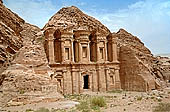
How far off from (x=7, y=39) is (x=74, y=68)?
1074 centimetres

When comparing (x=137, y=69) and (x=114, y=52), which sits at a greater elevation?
(x=114, y=52)

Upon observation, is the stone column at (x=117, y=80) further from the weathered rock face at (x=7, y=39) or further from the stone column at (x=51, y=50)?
the weathered rock face at (x=7, y=39)

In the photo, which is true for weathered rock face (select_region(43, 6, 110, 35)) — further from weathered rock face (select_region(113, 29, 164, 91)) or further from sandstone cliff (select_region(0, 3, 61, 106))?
sandstone cliff (select_region(0, 3, 61, 106))

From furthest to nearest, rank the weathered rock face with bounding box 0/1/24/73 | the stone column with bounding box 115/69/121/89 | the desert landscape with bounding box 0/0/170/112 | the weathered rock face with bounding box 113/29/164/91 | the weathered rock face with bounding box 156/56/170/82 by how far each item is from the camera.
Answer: the weathered rock face with bounding box 156/56/170/82, the stone column with bounding box 115/69/121/89, the weathered rock face with bounding box 113/29/164/91, the weathered rock face with bounding box 0/1/24/73, the desert landscape with bounding box 0/0/170/112

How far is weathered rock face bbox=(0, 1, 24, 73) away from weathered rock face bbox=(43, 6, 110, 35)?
10404 millimetres

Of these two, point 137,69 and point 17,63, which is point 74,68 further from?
point 17,63

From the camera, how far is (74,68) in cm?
2922

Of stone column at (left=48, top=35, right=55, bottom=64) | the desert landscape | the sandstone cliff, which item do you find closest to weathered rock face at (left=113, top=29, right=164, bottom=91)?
the desert landscape

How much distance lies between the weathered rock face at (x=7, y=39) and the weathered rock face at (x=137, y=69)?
1609 cm

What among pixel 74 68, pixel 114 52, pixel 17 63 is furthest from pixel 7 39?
pixel 114 52

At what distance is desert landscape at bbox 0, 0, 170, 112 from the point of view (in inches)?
713

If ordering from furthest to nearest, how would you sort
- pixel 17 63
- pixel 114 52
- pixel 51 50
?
pixel 114 52 → pixel 51 50 → pixel 17 63

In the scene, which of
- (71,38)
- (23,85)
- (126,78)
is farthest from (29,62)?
(126,78)

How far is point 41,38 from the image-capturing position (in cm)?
2797
